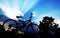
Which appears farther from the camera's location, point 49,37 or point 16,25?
point 16,25

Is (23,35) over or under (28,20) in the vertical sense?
under

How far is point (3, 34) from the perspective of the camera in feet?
54.6

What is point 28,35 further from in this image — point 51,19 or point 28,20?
point 51,19

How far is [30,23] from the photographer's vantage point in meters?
22.4

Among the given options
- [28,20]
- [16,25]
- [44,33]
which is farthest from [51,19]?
[44,33]

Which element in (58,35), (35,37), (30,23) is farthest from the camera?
(30,23)

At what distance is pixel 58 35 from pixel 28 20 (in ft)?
18.4

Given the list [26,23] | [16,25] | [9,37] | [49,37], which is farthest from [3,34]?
[26,23]

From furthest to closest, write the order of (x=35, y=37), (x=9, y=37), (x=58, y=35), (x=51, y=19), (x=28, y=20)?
(x=51, y=19) < (x=28, y=20) < (x=58, y=35) < (x=35, y=37) < (x=9, y=37)

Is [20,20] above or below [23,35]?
above

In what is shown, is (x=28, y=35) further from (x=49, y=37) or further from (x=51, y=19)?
(x=51, y=19)

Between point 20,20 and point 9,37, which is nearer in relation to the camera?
point 9,37

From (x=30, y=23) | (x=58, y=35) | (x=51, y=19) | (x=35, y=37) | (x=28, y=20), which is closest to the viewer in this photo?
(x=35, y=37)

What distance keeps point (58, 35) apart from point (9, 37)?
227 inches
